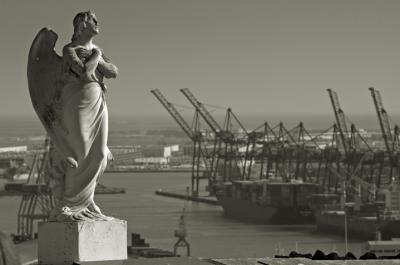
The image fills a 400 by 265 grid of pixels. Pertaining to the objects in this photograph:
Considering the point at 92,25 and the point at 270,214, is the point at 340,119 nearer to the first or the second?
the point at 270,214

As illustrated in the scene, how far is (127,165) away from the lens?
12538 centimetres

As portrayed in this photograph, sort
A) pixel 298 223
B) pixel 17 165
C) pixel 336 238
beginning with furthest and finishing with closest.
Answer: pixel 17 165, pixel 298 223, pixel 336 238

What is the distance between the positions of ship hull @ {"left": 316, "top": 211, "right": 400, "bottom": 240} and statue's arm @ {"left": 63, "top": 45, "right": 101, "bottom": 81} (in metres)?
42.8

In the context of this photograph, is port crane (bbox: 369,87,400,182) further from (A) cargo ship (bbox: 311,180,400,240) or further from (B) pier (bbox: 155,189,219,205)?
(B) pier (bbox: 155,189,219,205)

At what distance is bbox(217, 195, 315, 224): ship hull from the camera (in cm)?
6159

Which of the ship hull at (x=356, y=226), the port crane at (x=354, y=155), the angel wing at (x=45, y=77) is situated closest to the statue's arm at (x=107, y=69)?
the angel wing at (x=45, y=77)

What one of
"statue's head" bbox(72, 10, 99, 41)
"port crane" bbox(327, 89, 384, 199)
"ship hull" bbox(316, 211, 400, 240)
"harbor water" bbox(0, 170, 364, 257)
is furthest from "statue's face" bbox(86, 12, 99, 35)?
"port crane" bbox(327, 89, 384, 199)

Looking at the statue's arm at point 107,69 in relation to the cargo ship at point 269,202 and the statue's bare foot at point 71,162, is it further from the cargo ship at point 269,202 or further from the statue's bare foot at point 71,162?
the cargo ship at point 269,202

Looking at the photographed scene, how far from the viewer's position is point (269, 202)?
213 feet

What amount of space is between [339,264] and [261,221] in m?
55.0

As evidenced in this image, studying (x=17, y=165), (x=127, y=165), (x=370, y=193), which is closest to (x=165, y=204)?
(x=370, y=193)

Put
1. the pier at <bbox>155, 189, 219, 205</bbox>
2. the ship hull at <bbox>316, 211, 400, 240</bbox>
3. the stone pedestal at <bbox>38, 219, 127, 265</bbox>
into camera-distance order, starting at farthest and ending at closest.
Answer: the pier at <bbox>155, 189, 219, 205</bbox> < the ship hull at <bbox>316, 211, 400, 240</bbox> < the stone pedestal at <bbox>38, 219, 127, 265</bbox>

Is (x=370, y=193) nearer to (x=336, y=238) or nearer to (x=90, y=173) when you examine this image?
(x=336, y=238)

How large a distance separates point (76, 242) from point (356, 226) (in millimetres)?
47897
